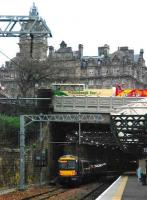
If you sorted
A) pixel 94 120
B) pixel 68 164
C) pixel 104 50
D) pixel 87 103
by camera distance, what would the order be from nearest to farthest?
pixel 94 120
pixel 68 164
pixel 87 103
pixel 104 50

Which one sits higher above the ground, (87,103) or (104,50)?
(104,50)

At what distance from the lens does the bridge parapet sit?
58906 millimetres

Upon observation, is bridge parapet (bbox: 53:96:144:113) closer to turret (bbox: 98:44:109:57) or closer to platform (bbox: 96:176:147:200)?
platform (bbox: 96:176:147:200)

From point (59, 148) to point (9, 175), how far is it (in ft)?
72.7

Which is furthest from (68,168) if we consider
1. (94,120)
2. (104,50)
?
(104,50)

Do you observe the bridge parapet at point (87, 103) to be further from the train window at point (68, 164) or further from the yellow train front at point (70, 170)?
the train window at point (68, 164)

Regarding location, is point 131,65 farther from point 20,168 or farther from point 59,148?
point 20,168

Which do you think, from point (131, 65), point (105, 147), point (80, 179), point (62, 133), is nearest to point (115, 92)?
point (62, 133)

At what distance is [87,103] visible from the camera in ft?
196

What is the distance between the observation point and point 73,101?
6016cm

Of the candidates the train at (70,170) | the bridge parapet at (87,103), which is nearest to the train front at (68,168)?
the train at (70,170)

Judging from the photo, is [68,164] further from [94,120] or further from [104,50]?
[104,50]

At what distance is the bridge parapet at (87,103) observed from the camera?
5891 centimetres

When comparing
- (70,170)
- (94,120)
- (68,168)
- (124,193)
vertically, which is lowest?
(124,193)
